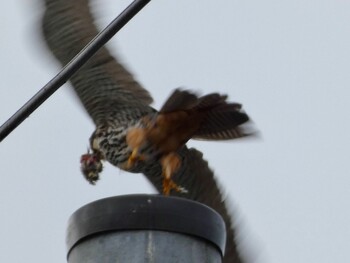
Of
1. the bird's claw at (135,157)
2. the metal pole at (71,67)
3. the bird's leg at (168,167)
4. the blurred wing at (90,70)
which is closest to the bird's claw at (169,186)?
the bird's leg at (168,167)

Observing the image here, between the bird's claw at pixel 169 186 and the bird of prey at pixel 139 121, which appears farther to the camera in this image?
the bird's claw at pixel 169 186

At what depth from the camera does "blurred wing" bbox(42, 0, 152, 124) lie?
707 centimetres

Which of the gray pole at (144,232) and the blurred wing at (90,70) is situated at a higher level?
the blurred wing at (90,70)

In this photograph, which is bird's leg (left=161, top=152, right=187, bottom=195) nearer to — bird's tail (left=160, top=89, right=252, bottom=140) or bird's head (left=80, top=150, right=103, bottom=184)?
bird's tail (left=160, top=89, right=252, bottom=140)

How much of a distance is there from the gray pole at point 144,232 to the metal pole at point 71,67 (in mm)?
447

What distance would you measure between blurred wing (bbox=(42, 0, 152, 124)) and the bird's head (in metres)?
0.30

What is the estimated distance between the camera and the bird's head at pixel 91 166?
22.1 feet

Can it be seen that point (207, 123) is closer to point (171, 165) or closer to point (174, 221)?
point (171, 165)

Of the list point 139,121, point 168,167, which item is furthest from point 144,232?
point 139,121

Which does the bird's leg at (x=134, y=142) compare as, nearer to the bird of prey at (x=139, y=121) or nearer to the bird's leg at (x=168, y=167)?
the bird of prey at (x=139, y=121)

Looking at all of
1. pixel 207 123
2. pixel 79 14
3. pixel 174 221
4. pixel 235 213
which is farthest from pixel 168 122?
pixel 174 221

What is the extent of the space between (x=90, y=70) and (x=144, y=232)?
323 centimetres

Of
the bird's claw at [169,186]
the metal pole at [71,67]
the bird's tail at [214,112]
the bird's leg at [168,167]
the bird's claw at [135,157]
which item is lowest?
the bird's claw at [169,186]

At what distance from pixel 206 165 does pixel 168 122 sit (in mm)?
593
